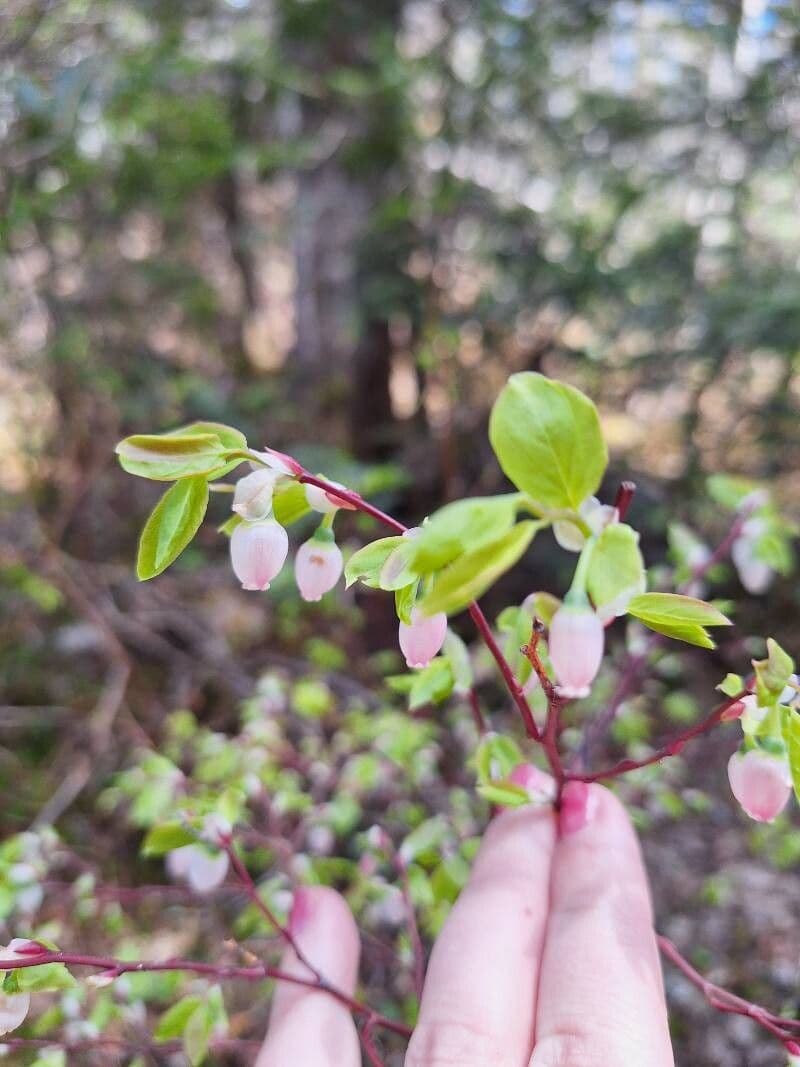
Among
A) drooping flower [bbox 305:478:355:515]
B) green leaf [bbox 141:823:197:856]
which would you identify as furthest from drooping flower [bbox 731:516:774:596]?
green leaf [bbox 141:823:197:856]

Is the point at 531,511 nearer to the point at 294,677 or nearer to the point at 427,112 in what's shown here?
the point at 294,677

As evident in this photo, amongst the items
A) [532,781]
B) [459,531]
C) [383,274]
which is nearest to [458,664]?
[532,781]

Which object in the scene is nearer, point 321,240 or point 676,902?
point 676,902

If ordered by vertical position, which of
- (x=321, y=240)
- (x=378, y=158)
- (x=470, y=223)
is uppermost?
(x=378, y=158)

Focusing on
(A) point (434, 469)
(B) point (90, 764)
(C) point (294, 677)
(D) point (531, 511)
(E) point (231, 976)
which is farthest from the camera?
(A) point (434, 469)

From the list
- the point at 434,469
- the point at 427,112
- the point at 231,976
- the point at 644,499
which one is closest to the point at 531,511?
the point at 231,976

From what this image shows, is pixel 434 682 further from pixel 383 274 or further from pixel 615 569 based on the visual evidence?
pixel 383 274

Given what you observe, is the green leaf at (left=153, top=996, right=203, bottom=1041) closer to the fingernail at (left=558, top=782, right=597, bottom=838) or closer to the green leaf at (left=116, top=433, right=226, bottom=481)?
the fingernail at (left=558, top=782, right=597, bottom=838)
